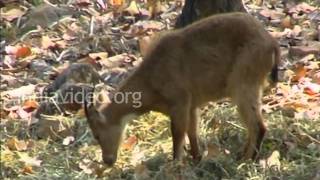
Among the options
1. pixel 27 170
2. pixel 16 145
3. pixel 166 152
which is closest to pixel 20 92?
pixel 16 145

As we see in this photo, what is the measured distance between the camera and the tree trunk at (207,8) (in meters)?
8.16

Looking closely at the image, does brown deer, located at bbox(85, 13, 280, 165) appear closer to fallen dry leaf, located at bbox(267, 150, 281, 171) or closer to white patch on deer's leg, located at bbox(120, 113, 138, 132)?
white patch on deer's leg, located at bbox(120, 113, 138, 132)

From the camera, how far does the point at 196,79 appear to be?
653cm

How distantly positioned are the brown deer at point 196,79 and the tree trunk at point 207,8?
5.02 feet

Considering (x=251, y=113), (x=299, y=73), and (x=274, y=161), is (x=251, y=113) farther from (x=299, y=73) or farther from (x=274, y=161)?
(x=299, y=73)

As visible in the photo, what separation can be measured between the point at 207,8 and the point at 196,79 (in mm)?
1801

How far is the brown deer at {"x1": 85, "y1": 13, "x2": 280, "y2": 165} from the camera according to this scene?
20.9 ft

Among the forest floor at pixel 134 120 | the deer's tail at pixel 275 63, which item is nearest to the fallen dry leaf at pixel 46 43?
the forest floor at pixel 134 120

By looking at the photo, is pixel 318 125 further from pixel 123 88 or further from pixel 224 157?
pixel 123 88

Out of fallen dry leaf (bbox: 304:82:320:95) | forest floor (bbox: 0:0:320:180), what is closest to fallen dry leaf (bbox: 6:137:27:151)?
forest floor (bbox: 0:0:320:180)

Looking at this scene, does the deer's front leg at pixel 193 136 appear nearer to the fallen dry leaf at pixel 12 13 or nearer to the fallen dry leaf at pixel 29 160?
the fallen dry leaf at pixel 29 160

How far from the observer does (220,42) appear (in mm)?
6527

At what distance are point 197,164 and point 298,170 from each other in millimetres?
776

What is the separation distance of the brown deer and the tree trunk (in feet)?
5.02
